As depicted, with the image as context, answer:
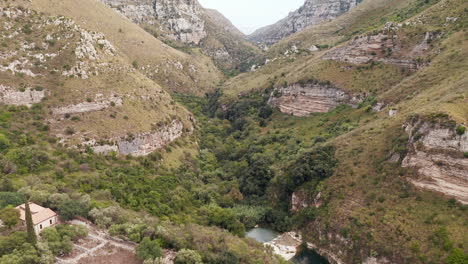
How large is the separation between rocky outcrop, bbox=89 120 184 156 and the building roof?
2564cm

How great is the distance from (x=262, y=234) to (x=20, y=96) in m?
58.5

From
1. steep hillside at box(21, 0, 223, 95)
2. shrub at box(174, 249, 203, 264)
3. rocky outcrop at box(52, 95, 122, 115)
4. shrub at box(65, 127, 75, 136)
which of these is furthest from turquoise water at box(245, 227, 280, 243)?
steep hillside at box(21, 0, 223, 95)

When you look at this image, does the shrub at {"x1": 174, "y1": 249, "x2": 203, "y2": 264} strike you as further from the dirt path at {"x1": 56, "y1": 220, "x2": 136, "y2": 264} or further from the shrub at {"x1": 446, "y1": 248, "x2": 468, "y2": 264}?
the shrub at {"x1": 446, "y1": 248, "x2": 468, "y2": 264}

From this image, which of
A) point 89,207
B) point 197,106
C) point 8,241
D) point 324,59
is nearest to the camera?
point 8,241

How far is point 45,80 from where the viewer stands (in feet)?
235

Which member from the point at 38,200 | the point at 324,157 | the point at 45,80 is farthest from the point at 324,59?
the point at 38,200

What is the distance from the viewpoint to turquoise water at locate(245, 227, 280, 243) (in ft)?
200

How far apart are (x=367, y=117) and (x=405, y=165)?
26525 millimetres

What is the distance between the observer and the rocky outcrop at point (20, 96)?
64.8 meters

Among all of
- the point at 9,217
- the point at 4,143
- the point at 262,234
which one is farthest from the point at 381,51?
the point at 9,217

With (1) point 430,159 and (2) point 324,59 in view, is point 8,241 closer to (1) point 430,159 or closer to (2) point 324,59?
(1) point 430,159

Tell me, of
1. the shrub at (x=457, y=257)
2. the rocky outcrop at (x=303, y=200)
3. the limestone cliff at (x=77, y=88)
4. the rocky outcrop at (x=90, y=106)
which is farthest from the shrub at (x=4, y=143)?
the shrub at (x=457, y=257)

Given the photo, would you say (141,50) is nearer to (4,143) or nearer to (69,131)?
(69,131)

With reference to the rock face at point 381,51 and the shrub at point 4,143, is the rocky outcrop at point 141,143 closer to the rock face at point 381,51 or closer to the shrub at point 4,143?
the shrub at point 4,143
